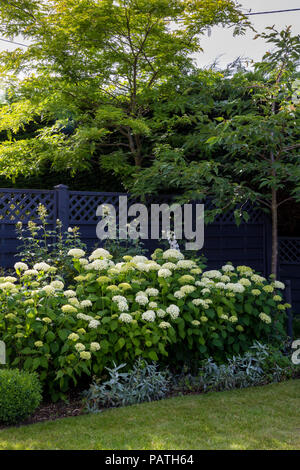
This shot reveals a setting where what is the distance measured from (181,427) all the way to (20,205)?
3745mm

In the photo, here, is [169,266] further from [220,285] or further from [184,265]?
[220,285]

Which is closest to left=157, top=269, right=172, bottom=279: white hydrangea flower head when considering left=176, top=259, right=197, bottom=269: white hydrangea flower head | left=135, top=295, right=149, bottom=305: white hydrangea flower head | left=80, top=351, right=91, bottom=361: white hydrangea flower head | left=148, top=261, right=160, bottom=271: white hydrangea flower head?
left=148, top=261, right=160, bottom=271: white hydrangea flower head

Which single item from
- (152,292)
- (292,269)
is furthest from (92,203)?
(292,269)

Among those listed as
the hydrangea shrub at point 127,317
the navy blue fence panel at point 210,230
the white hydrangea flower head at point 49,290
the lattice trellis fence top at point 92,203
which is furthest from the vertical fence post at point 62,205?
the white hydrangea flower head at point 49,290

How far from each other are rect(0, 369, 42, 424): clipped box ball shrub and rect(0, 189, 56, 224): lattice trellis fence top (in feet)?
9.83

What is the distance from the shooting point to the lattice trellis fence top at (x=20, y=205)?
5.96 metres

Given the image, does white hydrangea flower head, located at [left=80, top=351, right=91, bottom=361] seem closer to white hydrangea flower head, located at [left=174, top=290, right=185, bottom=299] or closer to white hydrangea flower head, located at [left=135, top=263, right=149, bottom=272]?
white hydrangea flower head, located at [left=174, top=290, right=185, bottom=299]

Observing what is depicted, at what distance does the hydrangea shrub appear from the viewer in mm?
3627

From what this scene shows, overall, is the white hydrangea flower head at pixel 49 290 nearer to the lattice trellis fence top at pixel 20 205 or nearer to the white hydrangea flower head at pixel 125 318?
the white hydrangea flower head at pixel 125 318

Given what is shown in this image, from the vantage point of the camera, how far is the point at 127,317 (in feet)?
12.3

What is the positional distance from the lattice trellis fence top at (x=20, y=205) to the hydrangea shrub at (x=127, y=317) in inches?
73.2

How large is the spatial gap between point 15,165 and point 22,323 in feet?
12.3
